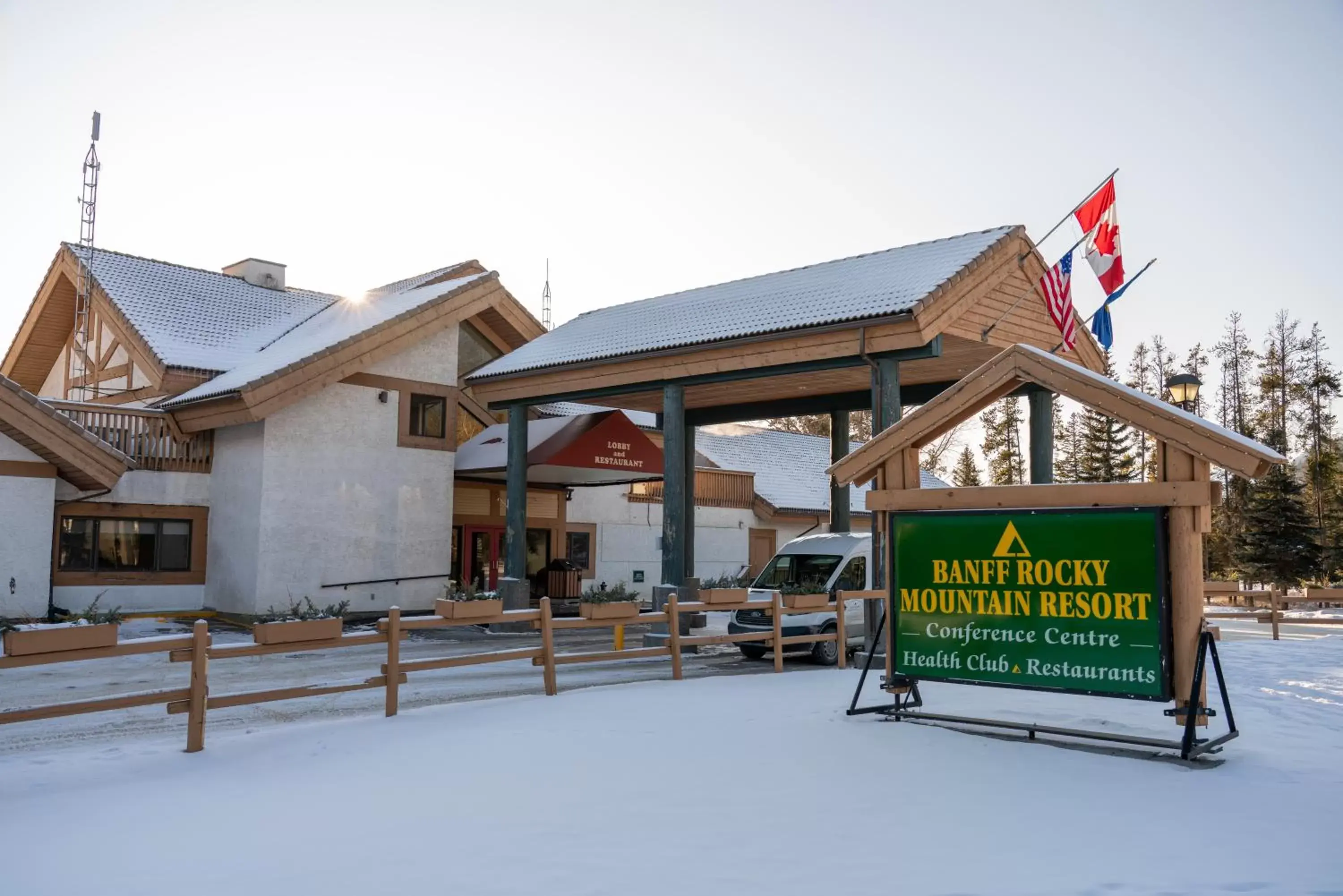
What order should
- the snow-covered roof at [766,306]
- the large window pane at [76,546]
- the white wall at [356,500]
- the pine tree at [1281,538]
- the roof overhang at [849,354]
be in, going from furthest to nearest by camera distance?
the pine tree at [1281,538], the white wall at [356,500], the large window pane at [76,546], the snow-covered roof at [766,306], the roof overhang at [849,354]

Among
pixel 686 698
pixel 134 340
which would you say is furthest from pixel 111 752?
pixel 134 340

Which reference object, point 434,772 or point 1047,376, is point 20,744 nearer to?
point 434,772

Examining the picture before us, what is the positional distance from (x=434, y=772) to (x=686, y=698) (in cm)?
420

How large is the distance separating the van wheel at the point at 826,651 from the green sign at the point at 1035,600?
21.7 feet

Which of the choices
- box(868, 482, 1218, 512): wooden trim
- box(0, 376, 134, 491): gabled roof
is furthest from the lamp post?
box(0, 376, 134, 491): gabled roof

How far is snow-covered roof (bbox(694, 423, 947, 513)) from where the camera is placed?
124ft

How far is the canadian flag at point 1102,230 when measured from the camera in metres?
17.3

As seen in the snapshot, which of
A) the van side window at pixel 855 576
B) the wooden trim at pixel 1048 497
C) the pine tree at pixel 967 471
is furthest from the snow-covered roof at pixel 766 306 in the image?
the pine tree at pixel 967 471

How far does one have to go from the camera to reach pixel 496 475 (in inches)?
987

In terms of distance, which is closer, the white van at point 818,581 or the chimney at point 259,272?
the white van at point 818,581

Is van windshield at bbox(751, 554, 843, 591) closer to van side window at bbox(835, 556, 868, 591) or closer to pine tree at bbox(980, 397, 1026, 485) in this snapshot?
van side window at bbox(835, 556, 868, 591)

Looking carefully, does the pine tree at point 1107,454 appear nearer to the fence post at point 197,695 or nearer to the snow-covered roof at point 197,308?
the snow-covered roof at point 197,308

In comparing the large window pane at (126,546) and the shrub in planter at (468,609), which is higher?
the large window pane at (126,546)

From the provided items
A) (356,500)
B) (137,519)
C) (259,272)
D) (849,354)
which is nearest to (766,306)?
(849,354)
